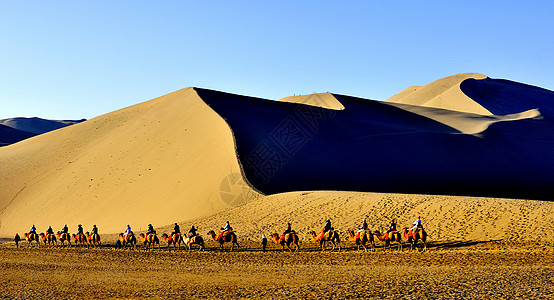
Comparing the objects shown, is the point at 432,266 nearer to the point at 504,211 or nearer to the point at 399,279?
the point at 399,279

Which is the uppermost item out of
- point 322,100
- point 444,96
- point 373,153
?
point 444,96

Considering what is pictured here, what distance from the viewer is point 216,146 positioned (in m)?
54.5

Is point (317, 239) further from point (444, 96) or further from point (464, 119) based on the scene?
point (444, 96)

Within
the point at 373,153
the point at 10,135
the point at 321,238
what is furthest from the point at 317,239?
the point at 10,135

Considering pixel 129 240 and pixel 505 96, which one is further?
pixel 505 96

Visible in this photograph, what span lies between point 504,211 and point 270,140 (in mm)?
29544

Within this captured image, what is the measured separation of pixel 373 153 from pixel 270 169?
13.4 m

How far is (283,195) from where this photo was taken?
134 ft

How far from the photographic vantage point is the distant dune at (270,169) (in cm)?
3566

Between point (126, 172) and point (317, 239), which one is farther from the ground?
point (126, 172)

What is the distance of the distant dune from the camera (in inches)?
1404

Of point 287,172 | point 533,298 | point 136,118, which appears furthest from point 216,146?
point 533,298

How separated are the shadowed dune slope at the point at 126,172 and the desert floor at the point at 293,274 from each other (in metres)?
17.8

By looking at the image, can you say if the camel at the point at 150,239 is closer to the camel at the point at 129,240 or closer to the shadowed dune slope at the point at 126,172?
the camel at the point at 129,240
